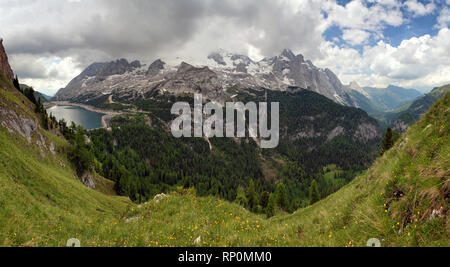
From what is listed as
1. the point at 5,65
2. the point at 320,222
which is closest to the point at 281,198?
the point at 320,222

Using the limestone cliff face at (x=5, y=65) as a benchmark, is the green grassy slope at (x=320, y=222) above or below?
below

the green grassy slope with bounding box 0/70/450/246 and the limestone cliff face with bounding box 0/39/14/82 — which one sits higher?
the limestone cliff face with bounding box 0/39/14/82

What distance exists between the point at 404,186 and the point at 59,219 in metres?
18.3

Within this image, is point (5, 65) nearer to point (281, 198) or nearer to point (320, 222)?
point (320, 222)

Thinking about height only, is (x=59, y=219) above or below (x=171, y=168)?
above

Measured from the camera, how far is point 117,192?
75.1 metres

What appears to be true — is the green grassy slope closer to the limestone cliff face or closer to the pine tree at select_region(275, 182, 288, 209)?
the pine tree at select_region(275, 182, 288, 209)

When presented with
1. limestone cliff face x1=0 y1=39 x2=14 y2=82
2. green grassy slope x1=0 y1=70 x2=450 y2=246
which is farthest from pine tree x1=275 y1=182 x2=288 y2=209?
limestone cliff face x1=0 y1=39 x2=14 y2=82

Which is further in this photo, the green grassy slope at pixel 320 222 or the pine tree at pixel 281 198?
the pine tree at pixel 281 198

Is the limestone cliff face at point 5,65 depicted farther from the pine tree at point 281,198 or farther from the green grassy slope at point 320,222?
the pine tree at point 281,198

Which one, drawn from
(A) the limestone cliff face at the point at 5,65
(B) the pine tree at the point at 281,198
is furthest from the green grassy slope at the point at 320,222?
(A) the limestone cliff face at the point at 5,65

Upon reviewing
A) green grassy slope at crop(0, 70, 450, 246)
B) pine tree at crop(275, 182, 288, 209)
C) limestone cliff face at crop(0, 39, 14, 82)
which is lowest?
pine tree at crop(275, 182, 288, 209)
